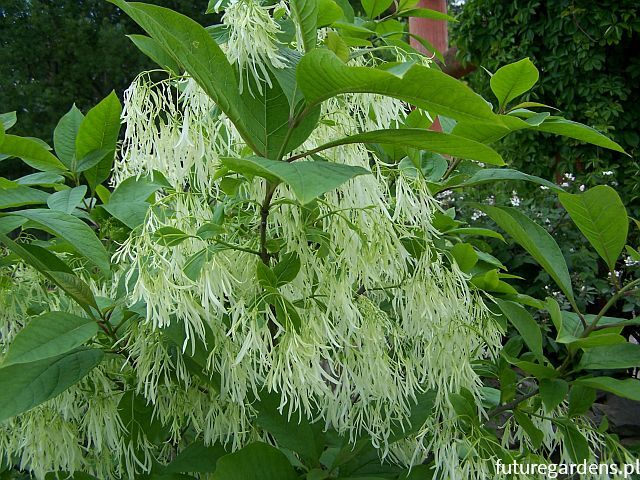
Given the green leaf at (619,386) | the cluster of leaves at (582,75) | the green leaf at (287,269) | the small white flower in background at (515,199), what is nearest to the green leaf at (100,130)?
the green leaf at (287,269)

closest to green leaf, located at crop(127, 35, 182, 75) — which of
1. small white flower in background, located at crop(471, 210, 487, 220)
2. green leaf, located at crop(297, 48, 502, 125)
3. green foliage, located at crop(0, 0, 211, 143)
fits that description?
green leaf, located at crop(297, 48, 502, 125)

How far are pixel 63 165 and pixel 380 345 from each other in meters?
0.52

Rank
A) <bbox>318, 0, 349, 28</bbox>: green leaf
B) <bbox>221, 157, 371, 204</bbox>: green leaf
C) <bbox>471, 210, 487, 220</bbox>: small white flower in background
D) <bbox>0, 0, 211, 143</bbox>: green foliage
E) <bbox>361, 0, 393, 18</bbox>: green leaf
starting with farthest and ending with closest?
<bbox>0, 0, 211, 143</bbox>: green foliage < <bbox>471, 210, 487, 220</bbox>: small white flower in background < <bbox>361, 0, 393, 18</bbox>: green leaf < <bbox>318, 0, 349, 28</bbox>: green leaf < <bbox>221, 157, 371, 204</bbox>: green leaf

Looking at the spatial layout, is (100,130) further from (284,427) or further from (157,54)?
(284,427)

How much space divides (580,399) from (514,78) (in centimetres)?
43

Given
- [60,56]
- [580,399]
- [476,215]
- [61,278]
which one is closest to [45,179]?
[61,278]

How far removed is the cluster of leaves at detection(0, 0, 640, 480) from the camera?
1.96ft

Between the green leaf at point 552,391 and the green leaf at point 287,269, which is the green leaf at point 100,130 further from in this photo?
the green leaf at point 552,391

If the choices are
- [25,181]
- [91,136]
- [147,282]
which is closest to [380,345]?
[147,282]

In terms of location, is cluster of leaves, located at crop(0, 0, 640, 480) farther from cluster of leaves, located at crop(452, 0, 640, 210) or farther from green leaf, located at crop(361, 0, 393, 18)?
cluster of leaves, located at crop(452, 0, 640, 210)

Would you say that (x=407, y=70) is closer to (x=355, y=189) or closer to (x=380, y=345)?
(x=355, y=189)

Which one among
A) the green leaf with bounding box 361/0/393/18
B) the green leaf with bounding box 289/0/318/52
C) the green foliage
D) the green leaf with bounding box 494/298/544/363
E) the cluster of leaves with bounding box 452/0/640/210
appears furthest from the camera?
the green foliage

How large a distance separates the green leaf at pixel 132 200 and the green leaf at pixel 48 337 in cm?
14

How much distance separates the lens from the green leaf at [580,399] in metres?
0.91
